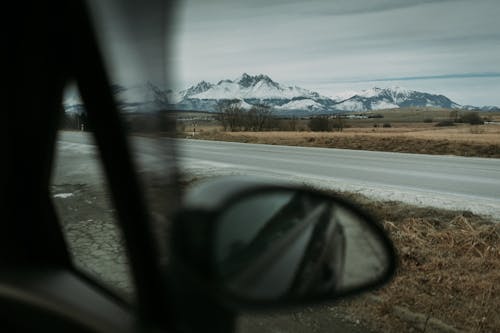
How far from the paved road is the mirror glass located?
4893mm

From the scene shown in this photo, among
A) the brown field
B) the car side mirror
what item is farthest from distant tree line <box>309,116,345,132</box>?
the car side mirror

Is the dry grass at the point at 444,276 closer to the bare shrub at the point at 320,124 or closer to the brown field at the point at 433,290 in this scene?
the brown field at the point at 433,290

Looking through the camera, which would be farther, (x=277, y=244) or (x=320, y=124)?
(x=320, y=124)

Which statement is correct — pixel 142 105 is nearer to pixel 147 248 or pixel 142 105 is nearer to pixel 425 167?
pixel 147 248

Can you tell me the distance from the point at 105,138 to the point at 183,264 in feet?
1.04

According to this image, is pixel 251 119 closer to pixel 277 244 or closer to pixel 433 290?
pixel 433 290

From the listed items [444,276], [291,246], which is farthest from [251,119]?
[291,246]

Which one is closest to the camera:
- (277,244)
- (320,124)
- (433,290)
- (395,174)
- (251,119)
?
(277,244)

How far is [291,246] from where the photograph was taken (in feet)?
3.74

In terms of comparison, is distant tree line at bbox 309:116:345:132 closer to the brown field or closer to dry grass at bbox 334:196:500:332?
dry grass at bbox 334:196:500:332

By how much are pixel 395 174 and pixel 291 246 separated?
11.8m

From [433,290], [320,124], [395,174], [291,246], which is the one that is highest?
[291,246]

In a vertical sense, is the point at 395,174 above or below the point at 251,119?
below

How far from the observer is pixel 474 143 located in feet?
66.1
